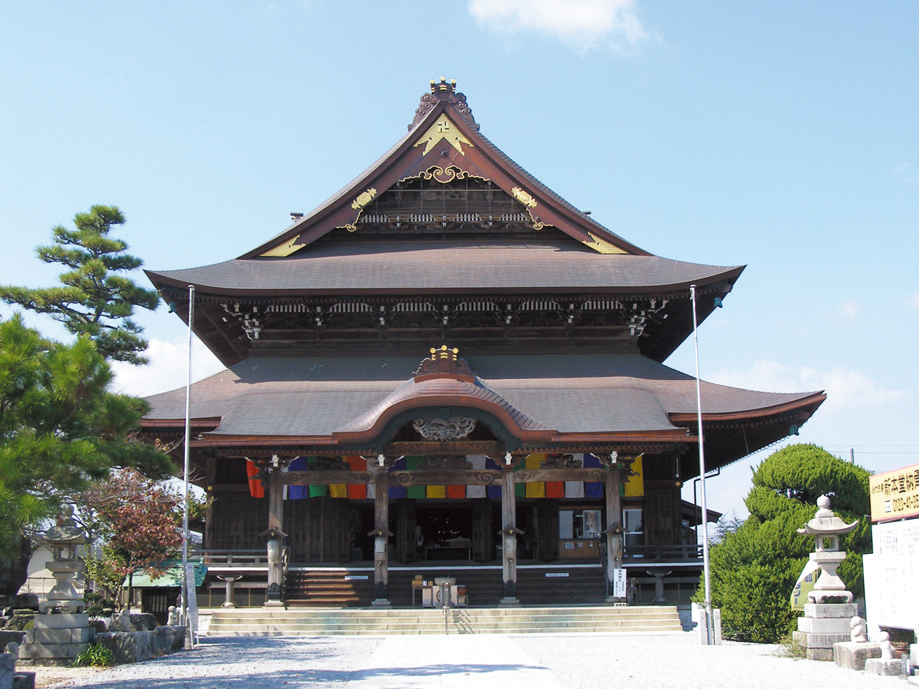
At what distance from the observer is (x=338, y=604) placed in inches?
832

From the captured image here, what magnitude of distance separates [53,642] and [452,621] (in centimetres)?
782

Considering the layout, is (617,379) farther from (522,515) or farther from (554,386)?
(522,515)

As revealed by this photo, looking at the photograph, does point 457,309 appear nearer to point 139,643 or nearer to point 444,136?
point 444,136

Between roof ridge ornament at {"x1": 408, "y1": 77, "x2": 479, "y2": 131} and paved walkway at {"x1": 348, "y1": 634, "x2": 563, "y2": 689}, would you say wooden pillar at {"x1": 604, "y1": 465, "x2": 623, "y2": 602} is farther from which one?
roof ridge ornament at {"x1": 408, "y1": 77, "x2": 479, "y2": 131}

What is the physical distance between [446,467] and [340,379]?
4556mm

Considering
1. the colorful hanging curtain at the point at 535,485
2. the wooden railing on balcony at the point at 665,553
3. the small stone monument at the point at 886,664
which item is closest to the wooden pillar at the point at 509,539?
the colorful hanging curtain at the point at 535,485

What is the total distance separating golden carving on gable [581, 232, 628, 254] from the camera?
27.0 meters

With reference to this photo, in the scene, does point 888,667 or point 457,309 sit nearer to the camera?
point 888,667

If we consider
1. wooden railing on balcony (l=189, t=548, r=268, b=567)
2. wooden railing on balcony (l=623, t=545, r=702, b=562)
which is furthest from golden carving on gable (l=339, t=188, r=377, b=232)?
wooden railing on balcony (l=623, t=545, r=702, b=562)

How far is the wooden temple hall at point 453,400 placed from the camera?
67.7 ft

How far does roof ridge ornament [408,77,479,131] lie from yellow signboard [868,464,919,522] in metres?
18.6

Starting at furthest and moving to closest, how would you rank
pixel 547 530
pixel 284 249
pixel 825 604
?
pixel 284 249 < pixel 547 530 < pixel 825 604

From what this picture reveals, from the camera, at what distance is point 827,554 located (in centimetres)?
1495

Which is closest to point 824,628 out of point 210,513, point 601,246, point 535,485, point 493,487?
point 535,485
